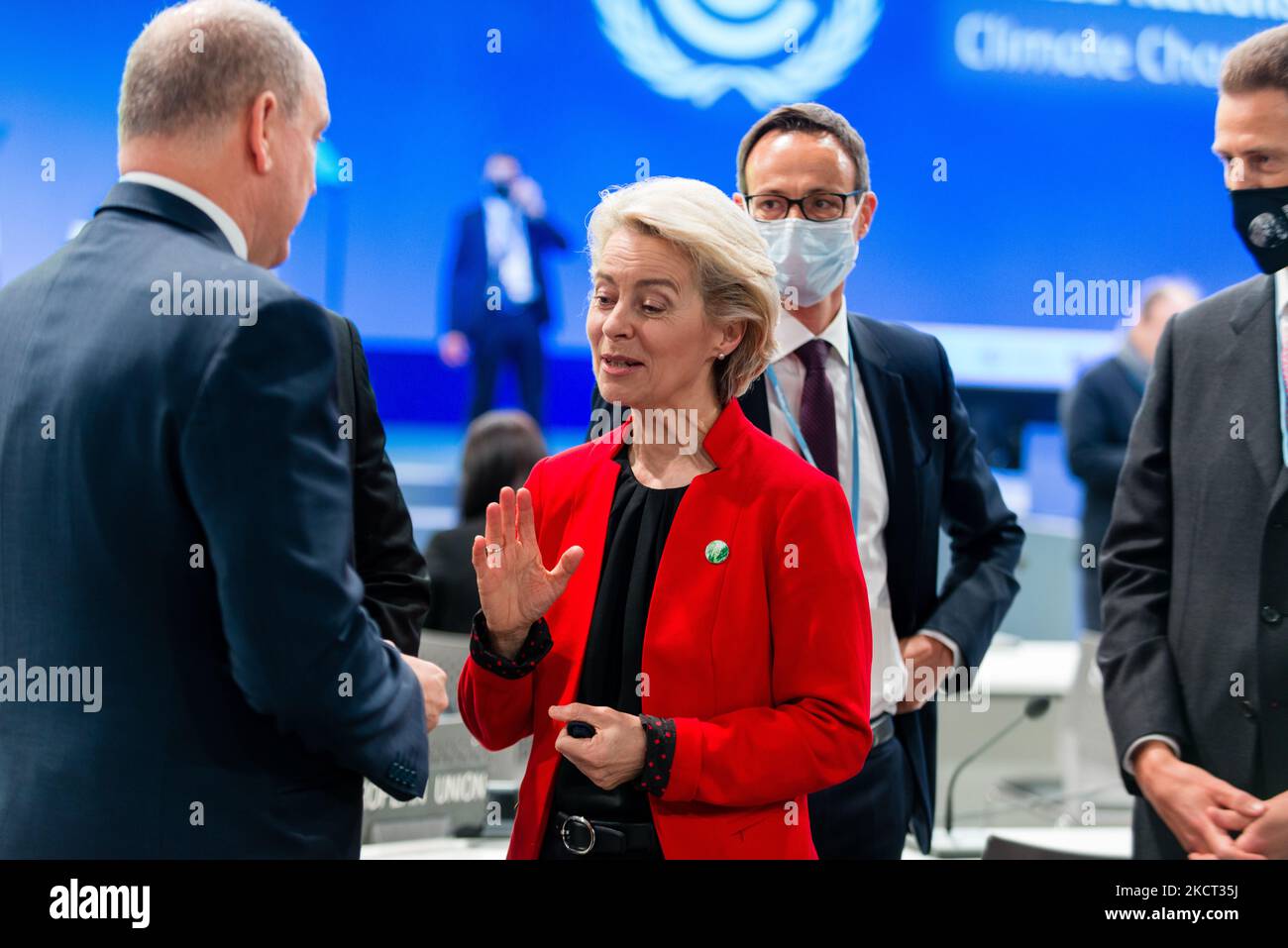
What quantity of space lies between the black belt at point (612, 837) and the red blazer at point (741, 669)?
0.03 metres

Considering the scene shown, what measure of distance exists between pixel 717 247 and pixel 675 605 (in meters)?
0.51

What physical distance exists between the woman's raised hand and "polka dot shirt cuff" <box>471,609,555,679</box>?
0.02 meters

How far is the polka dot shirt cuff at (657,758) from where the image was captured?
1634 mm

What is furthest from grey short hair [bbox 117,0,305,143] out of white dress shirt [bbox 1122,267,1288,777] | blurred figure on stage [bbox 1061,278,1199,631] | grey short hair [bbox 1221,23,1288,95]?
blurred figure on stage [bbox 1061,278,1199,631]

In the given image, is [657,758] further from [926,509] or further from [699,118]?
[699,118]

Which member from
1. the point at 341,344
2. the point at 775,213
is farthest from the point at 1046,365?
the point at 341,344

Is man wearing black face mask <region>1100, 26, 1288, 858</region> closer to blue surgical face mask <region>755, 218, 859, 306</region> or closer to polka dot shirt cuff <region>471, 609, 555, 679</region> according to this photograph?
blue surgical face mask <region>755, 218, 859, 306</region>

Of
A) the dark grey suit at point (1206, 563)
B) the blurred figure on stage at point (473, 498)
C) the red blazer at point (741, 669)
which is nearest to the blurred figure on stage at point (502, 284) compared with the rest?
the blurred figure on stage at point (473, 498)

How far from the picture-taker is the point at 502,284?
6629 mm

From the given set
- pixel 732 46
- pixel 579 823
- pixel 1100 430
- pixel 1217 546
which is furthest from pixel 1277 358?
pixel 732 46
